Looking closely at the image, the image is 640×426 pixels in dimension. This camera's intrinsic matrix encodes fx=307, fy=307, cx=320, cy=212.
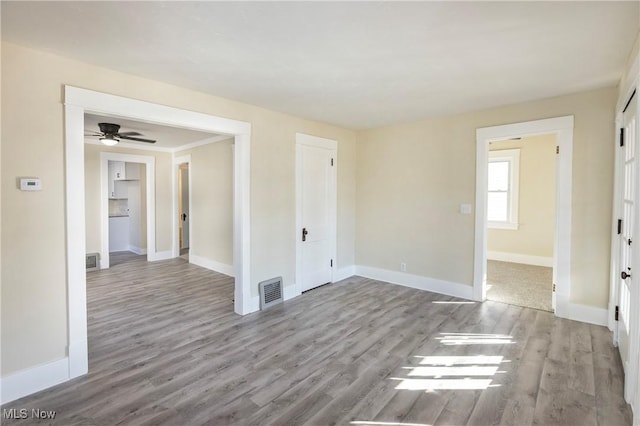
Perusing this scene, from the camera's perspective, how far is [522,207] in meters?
6.51

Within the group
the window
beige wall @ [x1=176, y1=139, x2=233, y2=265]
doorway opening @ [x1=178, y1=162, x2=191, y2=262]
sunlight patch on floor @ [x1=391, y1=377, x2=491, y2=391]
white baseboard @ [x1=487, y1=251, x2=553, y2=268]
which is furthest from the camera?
doorway opening @ [x1=178, y1=162, x2=191, y2=262]

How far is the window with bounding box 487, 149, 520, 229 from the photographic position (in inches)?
258

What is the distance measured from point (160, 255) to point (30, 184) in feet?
16.6

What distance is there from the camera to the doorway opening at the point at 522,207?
6.13 m

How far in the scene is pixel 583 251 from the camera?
11.4ft

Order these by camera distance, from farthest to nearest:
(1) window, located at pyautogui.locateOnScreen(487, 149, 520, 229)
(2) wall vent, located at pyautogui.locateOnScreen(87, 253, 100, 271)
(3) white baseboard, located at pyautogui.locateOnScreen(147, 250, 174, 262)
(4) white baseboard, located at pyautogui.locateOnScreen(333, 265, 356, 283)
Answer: (3) white baseboard, located at pyautogui.locateOnScreen(147, 250, 174, 262) → (1) window, located at pyautogui.locateOnScreen(487, 149, 520, 229) → (2) wall vent, located at pyautogui.locateOnScreen(87, 253, 100, 271) → (4) white baseboard, located at pyautogui.locateOnScreen(333, 265, 356, 283)

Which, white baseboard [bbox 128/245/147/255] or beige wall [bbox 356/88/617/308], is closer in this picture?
beige wall [bbox 356/88/617/308]

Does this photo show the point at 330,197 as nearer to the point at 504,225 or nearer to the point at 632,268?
the point at 632,268

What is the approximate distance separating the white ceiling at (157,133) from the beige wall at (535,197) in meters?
6.14

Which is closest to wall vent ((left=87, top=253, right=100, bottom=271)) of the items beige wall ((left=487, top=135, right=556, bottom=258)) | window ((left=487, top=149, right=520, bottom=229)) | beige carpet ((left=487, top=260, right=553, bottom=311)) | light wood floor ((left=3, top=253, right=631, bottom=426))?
light wood floor ((left=3, top=253, right=631, bottom=426))

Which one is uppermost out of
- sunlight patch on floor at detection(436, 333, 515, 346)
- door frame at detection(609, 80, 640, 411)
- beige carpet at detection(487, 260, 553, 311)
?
door frame at detection(609, 80, 640, 411)

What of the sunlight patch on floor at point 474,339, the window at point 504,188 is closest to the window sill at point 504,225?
the window at point 504,188

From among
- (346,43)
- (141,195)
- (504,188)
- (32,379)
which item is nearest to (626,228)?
(346,43)

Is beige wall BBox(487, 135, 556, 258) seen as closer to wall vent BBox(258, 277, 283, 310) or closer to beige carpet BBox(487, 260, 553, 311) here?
beige carpet BBox(487, 260, 553, 311)
